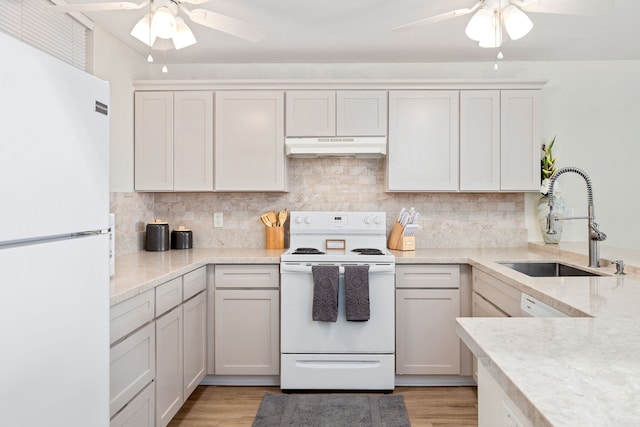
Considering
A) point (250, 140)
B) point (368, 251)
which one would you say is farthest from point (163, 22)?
point (368, 251)

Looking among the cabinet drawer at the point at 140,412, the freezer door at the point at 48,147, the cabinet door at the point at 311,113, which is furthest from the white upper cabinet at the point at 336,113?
the freezer door at the point at 48,147

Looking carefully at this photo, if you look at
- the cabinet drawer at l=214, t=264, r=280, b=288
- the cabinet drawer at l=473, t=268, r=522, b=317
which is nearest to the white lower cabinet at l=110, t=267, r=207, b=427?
the cabinet drawer at l=214, t=264, r=280, b=288

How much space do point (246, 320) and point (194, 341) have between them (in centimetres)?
38

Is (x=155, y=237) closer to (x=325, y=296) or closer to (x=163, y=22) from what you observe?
(x=325, y=296)

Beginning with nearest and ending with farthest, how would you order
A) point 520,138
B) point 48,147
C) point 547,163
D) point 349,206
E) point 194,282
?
1. point 48,147
2. point 194,282
3. point 520,138
4. point 547,163
5. point 349,206

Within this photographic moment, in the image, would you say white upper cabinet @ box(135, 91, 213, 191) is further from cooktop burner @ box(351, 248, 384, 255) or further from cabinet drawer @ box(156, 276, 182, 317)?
cooktop burner @ box(351, 248, 384, 255)

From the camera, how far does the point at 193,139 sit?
11.1 ft

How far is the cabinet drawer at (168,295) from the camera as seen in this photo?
227 centimetres

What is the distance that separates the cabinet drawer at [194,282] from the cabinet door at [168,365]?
13 cm

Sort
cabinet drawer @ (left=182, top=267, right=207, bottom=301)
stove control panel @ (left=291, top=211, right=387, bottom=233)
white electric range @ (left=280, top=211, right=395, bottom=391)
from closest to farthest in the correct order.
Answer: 1. cabinet drawer @ (left=182, top=267, right=207, bottom=301)
2. white electric range @ (left=280, top=211, right=395, bottom=391)
3. stove control panel @ (left=291, top=211, right=387, bottom=233)

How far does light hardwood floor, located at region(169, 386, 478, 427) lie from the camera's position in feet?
8.48

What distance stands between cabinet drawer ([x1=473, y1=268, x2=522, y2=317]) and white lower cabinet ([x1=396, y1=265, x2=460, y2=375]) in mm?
208

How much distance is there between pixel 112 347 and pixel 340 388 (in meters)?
1.64

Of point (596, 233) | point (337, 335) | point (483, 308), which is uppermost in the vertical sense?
point (596, 233)
